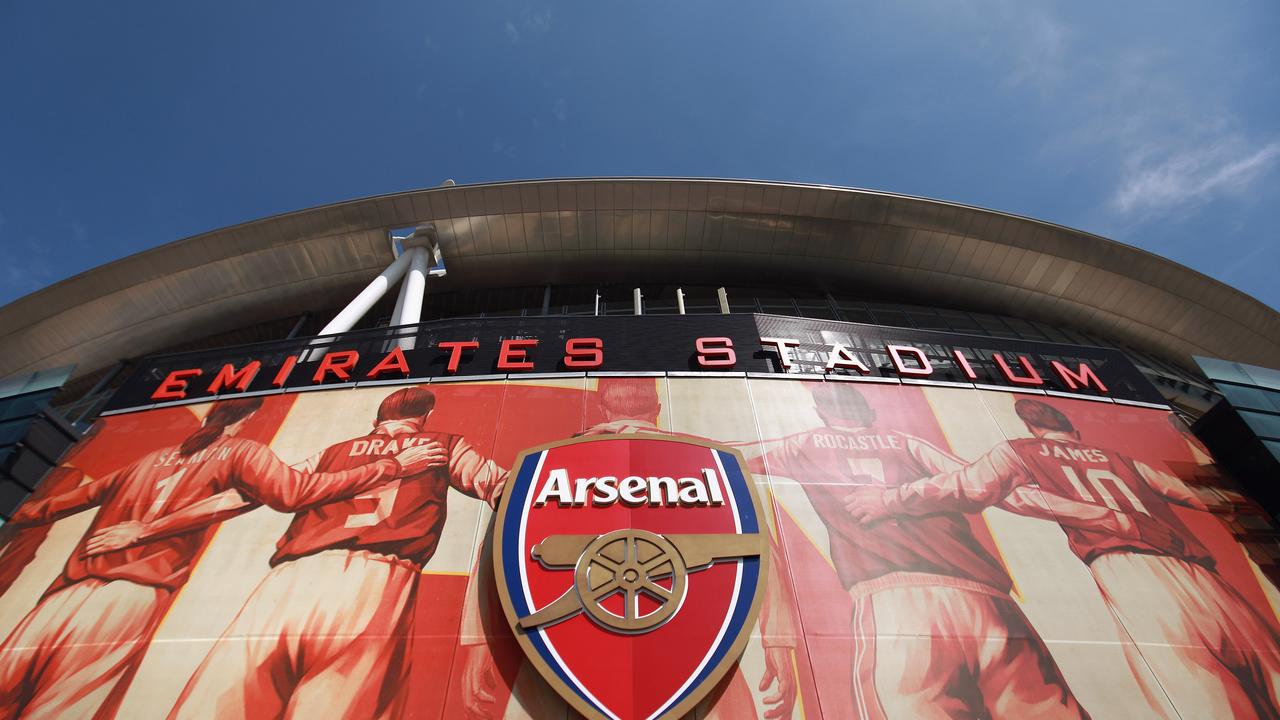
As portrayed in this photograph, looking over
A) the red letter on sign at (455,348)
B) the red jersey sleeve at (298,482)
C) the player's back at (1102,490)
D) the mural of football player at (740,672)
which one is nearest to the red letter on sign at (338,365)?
the red letter on sign at (455,348)

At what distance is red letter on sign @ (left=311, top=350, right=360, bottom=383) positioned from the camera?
1426 centimetres

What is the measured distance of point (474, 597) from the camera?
9.60 metres

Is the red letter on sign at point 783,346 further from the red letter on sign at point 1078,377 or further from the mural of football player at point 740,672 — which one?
the red letter on sign at point 1078,377

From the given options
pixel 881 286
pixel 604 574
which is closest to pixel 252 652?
pixel 604 574

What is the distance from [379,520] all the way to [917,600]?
388 inches

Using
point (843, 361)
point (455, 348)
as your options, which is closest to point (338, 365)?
point (455, 348)

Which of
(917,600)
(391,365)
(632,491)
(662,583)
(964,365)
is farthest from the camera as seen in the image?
(964,365)

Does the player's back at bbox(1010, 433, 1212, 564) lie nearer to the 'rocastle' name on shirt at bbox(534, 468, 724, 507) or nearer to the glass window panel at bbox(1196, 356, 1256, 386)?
the glass window panel at bbox(1196, 356, 1256, 386)

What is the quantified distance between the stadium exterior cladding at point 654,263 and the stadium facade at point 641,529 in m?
5.42

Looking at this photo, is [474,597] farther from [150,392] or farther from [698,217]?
[698,217]

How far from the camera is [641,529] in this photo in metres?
9.92

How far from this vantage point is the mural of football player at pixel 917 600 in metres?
8.68

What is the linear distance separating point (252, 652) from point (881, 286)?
23180 millimetres

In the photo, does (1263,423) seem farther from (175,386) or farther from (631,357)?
(175,386)
